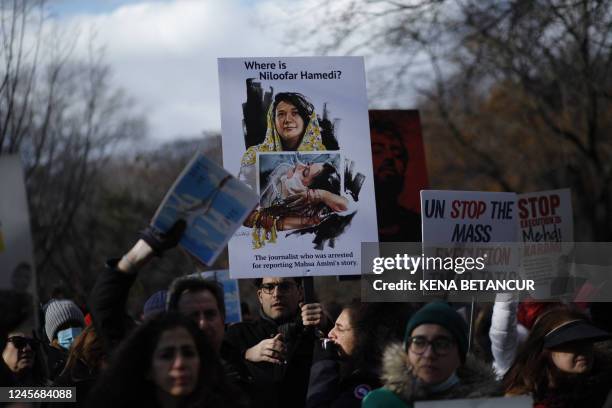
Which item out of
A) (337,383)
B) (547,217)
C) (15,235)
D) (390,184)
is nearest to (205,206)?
(15,235)

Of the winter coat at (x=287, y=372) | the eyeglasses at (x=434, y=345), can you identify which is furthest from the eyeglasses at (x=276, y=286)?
the eyeglasses at (x=434, y=345)

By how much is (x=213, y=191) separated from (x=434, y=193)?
9.04 feet

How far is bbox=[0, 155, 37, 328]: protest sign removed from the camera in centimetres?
464

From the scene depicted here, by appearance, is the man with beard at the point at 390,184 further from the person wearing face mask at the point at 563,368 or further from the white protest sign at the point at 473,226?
the person wearing face mask at the point at 563,368

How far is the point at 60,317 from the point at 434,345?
326 cm

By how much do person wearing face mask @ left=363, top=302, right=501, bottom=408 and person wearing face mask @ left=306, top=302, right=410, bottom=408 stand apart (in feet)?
2.15

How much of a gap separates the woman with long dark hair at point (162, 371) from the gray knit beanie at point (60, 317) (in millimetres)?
2891

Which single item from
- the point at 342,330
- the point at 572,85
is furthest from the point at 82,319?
the point at 572,85

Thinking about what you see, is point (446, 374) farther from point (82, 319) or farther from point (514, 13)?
point (514, 13)

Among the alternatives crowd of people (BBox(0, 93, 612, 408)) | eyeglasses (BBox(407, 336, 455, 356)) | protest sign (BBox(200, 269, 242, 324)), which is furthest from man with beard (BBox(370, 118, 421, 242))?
eyeglasses (BBox(407, 336, 455, 356))

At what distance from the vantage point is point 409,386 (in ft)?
15.3

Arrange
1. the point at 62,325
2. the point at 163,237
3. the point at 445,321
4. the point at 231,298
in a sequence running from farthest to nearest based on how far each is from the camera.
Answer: the point at 231,298 → the point at 62,325 → the point at 445,321 → the point at 163,237

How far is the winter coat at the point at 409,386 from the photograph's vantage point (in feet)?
15.2

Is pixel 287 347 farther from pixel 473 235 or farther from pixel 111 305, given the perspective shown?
pixel 473 235
